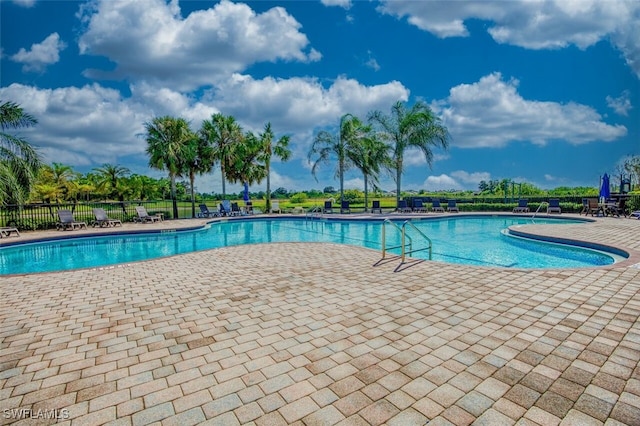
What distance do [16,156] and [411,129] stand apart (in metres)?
19.7

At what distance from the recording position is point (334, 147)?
869 inches

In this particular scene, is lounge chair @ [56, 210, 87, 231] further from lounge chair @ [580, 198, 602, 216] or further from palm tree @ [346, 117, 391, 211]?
lounge chair @ [580, 198, 602, 216]

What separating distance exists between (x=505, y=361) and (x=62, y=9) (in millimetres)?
14640

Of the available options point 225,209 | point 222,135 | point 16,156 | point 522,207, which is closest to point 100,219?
point 16,156

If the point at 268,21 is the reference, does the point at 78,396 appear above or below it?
below

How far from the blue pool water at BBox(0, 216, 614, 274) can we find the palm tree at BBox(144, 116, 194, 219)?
16.5 ft

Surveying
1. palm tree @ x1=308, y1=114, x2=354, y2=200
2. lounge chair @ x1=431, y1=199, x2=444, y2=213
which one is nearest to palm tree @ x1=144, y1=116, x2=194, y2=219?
palm tree @ x1=308, y1=114, x2=354, y2=200

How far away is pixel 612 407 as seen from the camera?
2.08 meters

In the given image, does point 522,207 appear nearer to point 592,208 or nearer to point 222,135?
point 592,208

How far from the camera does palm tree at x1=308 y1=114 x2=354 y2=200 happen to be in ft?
71.2

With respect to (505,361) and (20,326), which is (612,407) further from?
(20,326)

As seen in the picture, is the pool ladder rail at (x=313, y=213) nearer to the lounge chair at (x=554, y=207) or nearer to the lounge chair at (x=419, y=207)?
the lounge chair at (x=419, y=207)

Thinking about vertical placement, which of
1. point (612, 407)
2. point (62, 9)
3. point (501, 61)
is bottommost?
point (612, 407)

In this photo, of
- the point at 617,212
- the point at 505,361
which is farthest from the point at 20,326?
the point at 617,212
